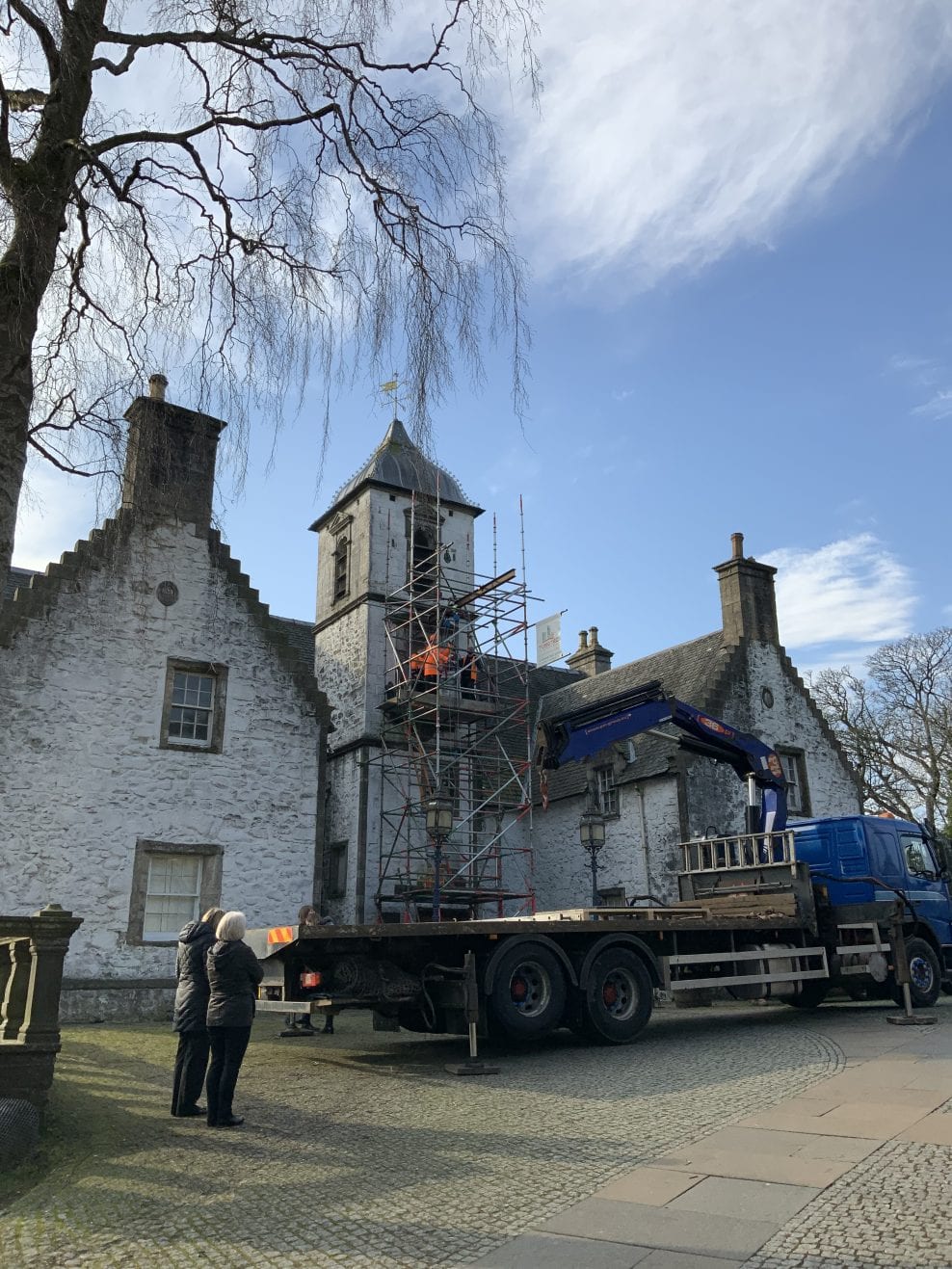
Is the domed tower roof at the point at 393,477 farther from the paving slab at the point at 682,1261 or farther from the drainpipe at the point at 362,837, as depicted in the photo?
the paving slab at the point at 682,1261

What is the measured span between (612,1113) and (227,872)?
11.7 m

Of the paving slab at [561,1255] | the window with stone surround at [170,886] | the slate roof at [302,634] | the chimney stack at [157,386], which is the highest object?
the slate roof at [302,634]

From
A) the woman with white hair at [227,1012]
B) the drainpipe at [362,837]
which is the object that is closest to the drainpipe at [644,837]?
the drainpipe at [362,837]

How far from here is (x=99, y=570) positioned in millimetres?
18141

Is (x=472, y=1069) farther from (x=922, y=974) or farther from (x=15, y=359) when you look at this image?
(x=922, y=974)

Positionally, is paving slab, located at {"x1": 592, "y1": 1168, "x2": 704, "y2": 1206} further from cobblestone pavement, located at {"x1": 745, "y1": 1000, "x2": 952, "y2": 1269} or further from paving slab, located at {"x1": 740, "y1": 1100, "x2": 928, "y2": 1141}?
paving slab, located at {"x1": 740, "y1": 1100, "x2": 928, "y2": 1141}

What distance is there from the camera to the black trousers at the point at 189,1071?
7.94m

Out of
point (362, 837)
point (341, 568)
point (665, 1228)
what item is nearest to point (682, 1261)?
Result: point (665, 1228)

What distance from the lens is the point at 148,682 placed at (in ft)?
59.4

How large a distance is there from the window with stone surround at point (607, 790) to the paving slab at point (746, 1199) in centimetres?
1943

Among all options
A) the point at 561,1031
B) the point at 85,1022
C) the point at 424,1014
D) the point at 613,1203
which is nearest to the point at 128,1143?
the point at 613,1203

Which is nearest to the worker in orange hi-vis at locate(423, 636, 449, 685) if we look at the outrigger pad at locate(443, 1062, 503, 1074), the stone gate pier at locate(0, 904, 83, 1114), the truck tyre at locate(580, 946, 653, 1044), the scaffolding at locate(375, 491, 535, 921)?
the scaffolding at locate(375, 491, 535, 921)

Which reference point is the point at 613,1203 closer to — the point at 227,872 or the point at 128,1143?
the point at 128,1143

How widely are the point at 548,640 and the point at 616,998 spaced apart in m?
19.9
